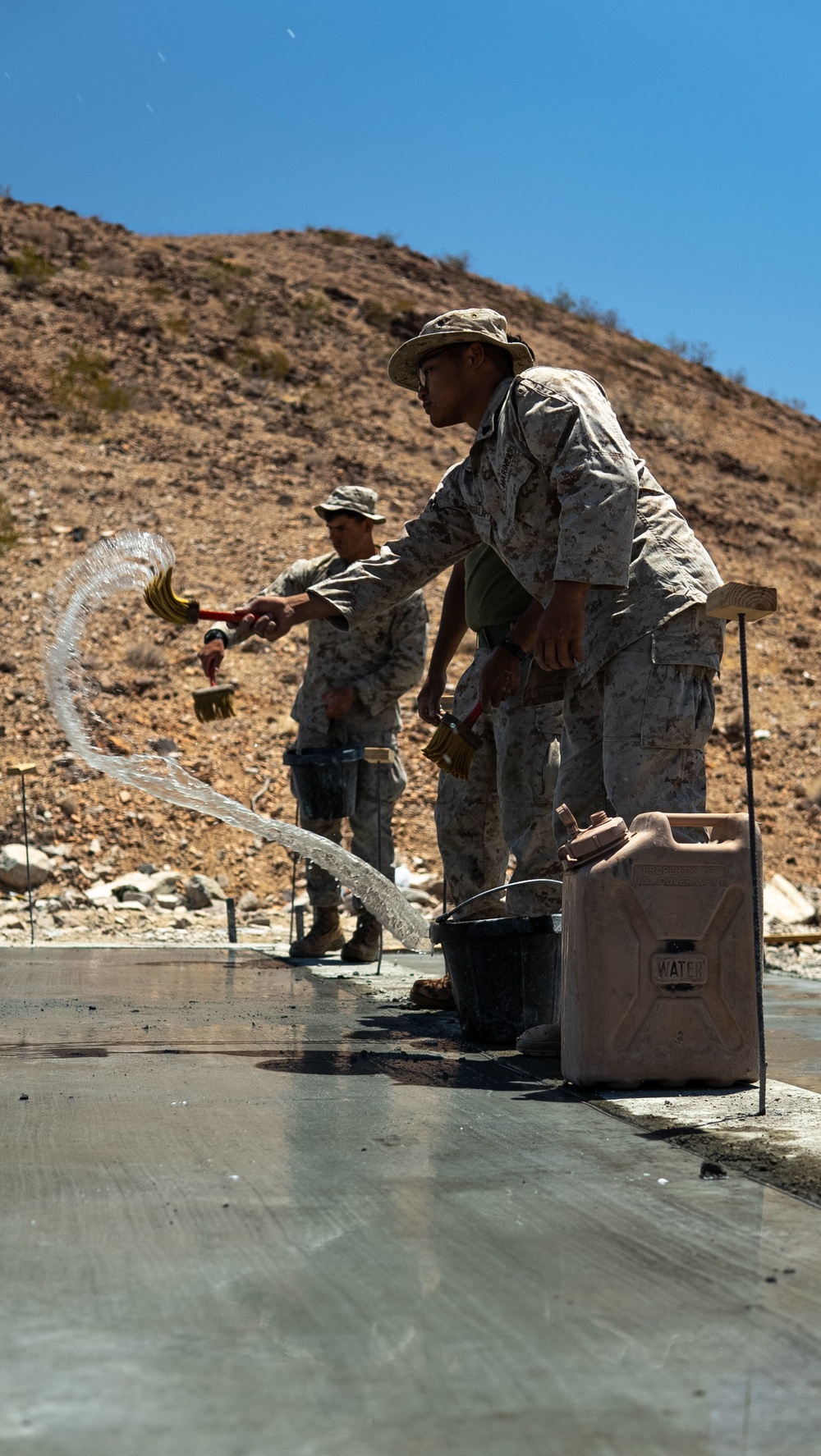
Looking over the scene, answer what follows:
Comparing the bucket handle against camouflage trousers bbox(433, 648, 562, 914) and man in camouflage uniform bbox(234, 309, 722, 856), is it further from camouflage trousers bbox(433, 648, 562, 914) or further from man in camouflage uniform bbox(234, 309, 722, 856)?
man in camouflage uniform bbox(234, 309, 722, 856)

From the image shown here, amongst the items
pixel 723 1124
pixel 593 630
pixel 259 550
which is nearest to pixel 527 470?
pixel 593 630

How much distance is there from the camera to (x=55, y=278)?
31016mm

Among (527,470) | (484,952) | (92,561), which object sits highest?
(92,561)

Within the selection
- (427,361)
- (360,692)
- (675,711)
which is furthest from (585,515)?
(360,692)

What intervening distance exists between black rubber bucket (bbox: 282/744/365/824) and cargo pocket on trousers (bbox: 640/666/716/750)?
312 cm

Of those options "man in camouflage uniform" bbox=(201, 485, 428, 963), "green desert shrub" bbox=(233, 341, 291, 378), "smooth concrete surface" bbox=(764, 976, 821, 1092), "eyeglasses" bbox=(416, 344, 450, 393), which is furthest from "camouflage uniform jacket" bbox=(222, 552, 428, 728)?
"green desert shrub" bbox=(233, 341, 291, 378)

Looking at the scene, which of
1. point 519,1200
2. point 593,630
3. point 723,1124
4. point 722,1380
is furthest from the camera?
point 593,630

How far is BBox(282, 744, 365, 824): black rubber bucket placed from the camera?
7203 millimetres

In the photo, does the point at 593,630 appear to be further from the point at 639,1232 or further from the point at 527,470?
the point at 639,1232

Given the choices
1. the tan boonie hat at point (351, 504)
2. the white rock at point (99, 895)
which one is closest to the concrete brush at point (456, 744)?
the tan boonie hat at point (351, 504)

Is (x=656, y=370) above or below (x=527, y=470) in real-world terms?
above

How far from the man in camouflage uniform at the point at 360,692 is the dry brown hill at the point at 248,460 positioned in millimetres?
6422

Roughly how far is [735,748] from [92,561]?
8.80 meters

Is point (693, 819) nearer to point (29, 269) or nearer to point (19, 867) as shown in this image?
point (19, 867)
